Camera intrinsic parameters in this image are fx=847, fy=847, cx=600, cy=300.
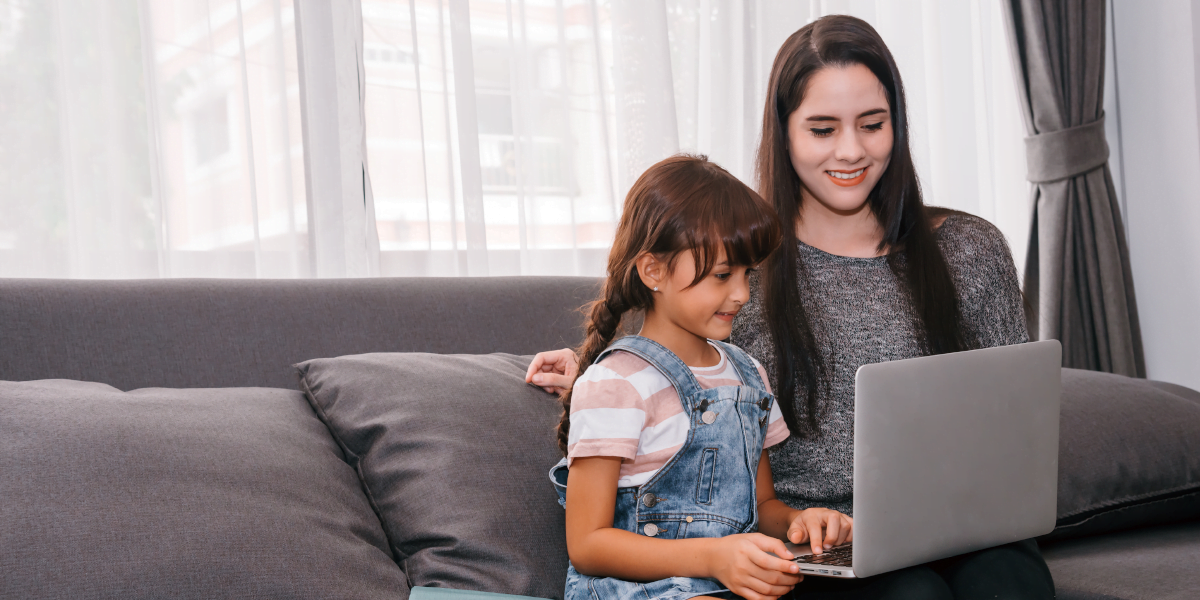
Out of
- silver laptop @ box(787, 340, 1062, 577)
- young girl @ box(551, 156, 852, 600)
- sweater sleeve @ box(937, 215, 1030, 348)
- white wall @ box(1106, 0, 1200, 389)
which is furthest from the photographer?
white wall @ box(1106, 0, 1200, 389)

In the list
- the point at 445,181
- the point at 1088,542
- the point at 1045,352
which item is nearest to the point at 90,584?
the point at 1045,352

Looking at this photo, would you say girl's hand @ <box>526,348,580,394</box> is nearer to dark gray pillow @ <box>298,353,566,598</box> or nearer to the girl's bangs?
dark gray pillow @ <box>298,353,566,598</box>

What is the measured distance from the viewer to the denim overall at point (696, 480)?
38.0 inches

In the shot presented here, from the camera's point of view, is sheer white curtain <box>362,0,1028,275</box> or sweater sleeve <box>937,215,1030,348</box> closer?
sweater sleeve <box>937,215,1030,348</box>

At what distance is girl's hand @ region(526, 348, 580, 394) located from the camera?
122 centimetres

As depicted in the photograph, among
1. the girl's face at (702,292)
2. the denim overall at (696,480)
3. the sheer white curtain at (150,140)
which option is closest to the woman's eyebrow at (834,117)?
the girl's face at (702,292)

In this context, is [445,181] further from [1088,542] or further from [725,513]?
[1088,542]

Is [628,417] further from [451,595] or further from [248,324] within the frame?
[248,324]

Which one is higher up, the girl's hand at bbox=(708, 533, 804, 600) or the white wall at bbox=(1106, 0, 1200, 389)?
the white wall at bbox=(1106, 0, 1200, 389)

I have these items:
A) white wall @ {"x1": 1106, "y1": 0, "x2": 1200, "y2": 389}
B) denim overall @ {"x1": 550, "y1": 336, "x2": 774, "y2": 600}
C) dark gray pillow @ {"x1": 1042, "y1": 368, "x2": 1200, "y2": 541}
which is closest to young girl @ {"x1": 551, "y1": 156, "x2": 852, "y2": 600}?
Answer: denim overall @ {"x1": 550, "y1": 336, "x2": 774, "y2": 600}

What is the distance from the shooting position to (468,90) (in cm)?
182

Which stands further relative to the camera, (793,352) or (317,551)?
(793,352)

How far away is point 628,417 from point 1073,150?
6.61 feet

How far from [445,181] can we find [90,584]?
1154mm
